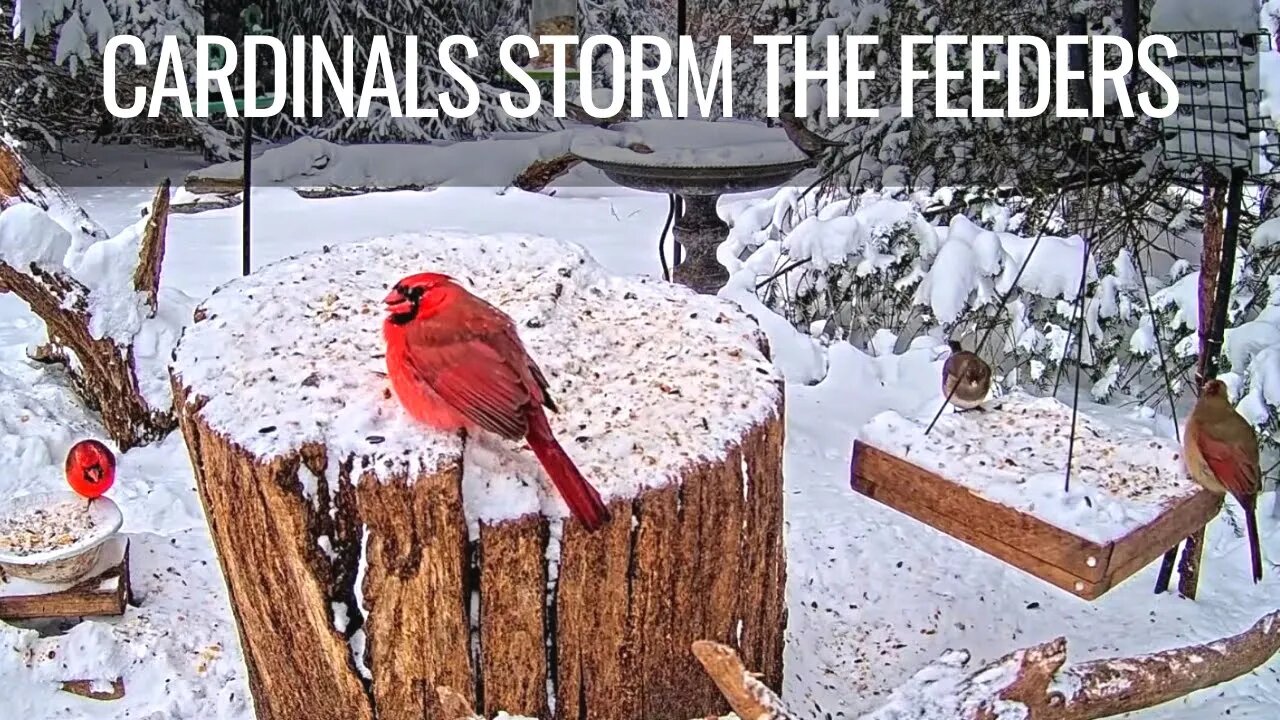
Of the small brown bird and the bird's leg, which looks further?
the bird's leg

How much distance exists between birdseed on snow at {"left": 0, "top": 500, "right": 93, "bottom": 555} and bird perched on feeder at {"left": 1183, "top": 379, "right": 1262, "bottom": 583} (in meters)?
2.70

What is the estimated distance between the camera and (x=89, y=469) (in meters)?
3.09

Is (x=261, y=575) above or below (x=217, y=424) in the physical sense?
below

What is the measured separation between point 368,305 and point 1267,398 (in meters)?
2.86

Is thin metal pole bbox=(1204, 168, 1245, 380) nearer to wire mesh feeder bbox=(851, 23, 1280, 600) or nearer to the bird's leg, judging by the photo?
wire mesh feeder bbox=(851, 23, 1280, 600)

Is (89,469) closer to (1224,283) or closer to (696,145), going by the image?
(696,145)

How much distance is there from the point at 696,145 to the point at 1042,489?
5.54 feet

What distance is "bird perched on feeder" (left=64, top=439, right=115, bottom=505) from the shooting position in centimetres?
308

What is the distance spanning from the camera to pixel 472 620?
1920 mm

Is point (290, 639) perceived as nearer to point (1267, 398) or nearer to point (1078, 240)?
point (1267, 398)

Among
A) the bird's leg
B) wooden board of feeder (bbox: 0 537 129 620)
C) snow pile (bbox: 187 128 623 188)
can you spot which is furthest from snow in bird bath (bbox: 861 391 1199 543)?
snow pile (bbox: 187 128 623 188)

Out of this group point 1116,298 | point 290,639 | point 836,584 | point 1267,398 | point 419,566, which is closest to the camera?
point 419,566

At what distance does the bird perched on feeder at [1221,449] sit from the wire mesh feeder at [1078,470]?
0.29ft

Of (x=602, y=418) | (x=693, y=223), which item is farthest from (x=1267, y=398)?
(x=602, y=418)
